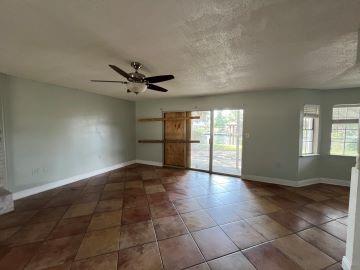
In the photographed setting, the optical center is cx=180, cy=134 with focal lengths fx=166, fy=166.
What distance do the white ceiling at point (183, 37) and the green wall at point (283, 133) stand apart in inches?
47.6

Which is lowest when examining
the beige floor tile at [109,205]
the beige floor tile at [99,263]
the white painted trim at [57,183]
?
the beige floor tile at [109,205]

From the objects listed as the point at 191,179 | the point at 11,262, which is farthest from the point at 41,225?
the point at 191,179

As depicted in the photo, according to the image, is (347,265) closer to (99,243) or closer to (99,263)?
(99,263)

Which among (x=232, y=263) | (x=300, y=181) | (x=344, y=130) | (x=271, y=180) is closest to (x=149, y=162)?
(x=271, y=180)

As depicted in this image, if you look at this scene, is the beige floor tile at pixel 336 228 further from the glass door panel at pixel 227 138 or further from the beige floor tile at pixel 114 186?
the beige floor tile at pixel 114 186

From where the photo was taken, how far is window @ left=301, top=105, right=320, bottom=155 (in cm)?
421

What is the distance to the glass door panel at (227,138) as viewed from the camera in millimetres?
5191

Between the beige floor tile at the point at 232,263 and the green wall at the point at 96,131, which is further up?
the green wall at the point at 96,131

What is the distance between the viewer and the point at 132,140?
6289mm

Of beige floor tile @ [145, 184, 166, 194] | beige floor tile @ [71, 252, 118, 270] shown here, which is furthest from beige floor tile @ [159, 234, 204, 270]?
beige floor tile @ [145, 184, 166, 194]

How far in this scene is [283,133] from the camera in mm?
4156

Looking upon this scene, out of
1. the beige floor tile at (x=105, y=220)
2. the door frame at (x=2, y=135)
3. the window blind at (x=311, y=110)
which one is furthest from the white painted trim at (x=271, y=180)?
the door frame at (x=2, y=135)

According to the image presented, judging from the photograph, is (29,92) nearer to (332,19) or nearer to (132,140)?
(132,140)

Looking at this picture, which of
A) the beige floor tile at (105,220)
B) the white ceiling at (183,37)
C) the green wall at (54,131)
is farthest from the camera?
the green wall at (54,131)
